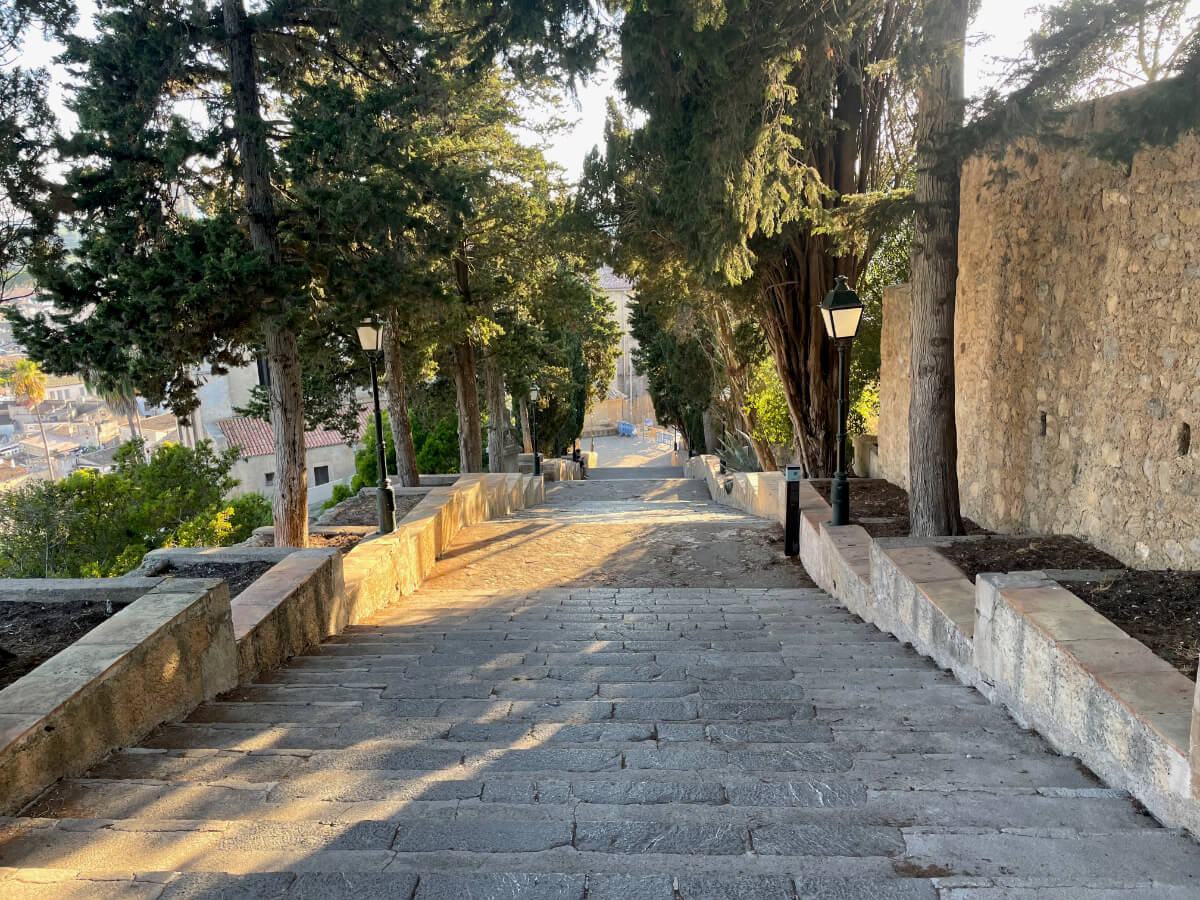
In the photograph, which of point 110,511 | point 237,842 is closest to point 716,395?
point 110,511

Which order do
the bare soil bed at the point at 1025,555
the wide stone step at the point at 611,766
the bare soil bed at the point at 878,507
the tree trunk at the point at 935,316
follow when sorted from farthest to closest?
the bare soil bed at the point at 878,507, the tree trunk at the point at 935,316, the bare soil bed at the point at 1025,555, the wide stone step at the point at 611,766

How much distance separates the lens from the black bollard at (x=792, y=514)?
855cm

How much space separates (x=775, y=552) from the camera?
29.9 feet

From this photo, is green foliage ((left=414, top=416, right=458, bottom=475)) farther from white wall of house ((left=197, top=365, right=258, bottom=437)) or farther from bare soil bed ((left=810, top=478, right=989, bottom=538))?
white wall of house ((left=197, top=365, right=258, bottom=437))

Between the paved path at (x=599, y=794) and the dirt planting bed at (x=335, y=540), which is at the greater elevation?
the paved path at (x=599, y=794)

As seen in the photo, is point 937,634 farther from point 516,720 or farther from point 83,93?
point 83,93

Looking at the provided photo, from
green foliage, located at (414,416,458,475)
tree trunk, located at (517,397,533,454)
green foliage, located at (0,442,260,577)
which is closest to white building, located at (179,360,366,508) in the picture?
tree trunk, located at (517,397,533,454)

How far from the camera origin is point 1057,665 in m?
3.19

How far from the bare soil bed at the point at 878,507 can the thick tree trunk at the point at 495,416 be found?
31.8 ft

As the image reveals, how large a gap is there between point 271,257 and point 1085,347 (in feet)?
23.0

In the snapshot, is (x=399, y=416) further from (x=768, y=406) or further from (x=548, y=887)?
(x=548, y=887)

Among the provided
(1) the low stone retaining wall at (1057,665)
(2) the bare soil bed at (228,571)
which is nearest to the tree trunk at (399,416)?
(2) the bare soil bed at (228,571)

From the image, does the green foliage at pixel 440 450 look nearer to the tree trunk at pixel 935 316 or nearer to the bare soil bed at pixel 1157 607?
the tree trunk at pixel 935 316

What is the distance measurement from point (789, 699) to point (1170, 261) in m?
3.45
